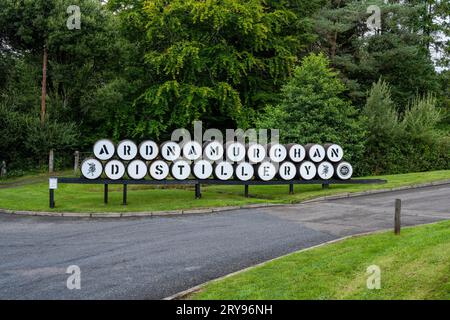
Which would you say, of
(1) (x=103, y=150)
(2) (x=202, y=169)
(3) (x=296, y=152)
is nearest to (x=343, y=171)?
(3) (x=296, y=152)

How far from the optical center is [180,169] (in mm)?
20125

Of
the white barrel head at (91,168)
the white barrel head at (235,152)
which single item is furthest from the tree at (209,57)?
the white barrel head at (91,168)

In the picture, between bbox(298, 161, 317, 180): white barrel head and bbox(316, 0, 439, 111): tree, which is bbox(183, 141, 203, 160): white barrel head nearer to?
bbox(298, 161, 317, 180): white barrel head

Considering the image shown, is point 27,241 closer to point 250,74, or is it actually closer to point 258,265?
point 258,265

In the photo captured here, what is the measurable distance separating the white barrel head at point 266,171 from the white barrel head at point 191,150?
2.90 meters

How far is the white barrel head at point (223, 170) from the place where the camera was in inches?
808

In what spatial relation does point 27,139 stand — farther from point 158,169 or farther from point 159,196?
point 158,169

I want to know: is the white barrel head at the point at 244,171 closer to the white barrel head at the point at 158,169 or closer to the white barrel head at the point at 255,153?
the white barrel head at the point at 255,153

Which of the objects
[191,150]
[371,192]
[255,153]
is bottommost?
[371,192]

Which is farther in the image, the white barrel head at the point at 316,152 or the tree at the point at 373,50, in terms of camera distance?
the tree at the point at 373,50

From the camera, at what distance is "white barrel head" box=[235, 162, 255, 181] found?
21.0m

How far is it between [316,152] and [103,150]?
949 cm

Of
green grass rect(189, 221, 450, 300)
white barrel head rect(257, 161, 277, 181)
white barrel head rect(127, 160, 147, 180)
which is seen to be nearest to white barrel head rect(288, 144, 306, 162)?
white barrel head rect(257, 161, 277, 181)
